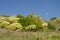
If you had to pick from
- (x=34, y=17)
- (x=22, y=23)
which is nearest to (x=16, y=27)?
(x=22, y=23)

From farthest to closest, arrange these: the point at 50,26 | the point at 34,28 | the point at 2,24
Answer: the point at 50,26, the point at 2,24, the point at 34,28

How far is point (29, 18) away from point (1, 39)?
15.6 metres

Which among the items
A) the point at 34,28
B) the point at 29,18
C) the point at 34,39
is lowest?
the point at 34,39

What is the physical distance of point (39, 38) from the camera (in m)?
10.1

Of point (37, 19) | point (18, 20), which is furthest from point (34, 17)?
point (18, 20)

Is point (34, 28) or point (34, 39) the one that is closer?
point (34, 39)

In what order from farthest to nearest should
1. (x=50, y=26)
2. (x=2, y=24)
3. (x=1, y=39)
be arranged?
(x=50, y=26) < (x=2, y=24) < (x=1, y=39)

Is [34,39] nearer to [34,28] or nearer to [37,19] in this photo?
[34,28]

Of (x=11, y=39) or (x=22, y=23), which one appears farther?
(x=22, y=23)

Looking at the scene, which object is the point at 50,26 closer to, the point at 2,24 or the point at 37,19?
the point at 37,19

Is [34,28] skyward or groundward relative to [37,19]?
groundward

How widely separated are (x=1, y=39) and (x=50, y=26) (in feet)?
52.8

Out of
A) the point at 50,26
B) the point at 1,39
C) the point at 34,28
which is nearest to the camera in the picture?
the point at 1,39

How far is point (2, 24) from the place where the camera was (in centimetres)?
2377
